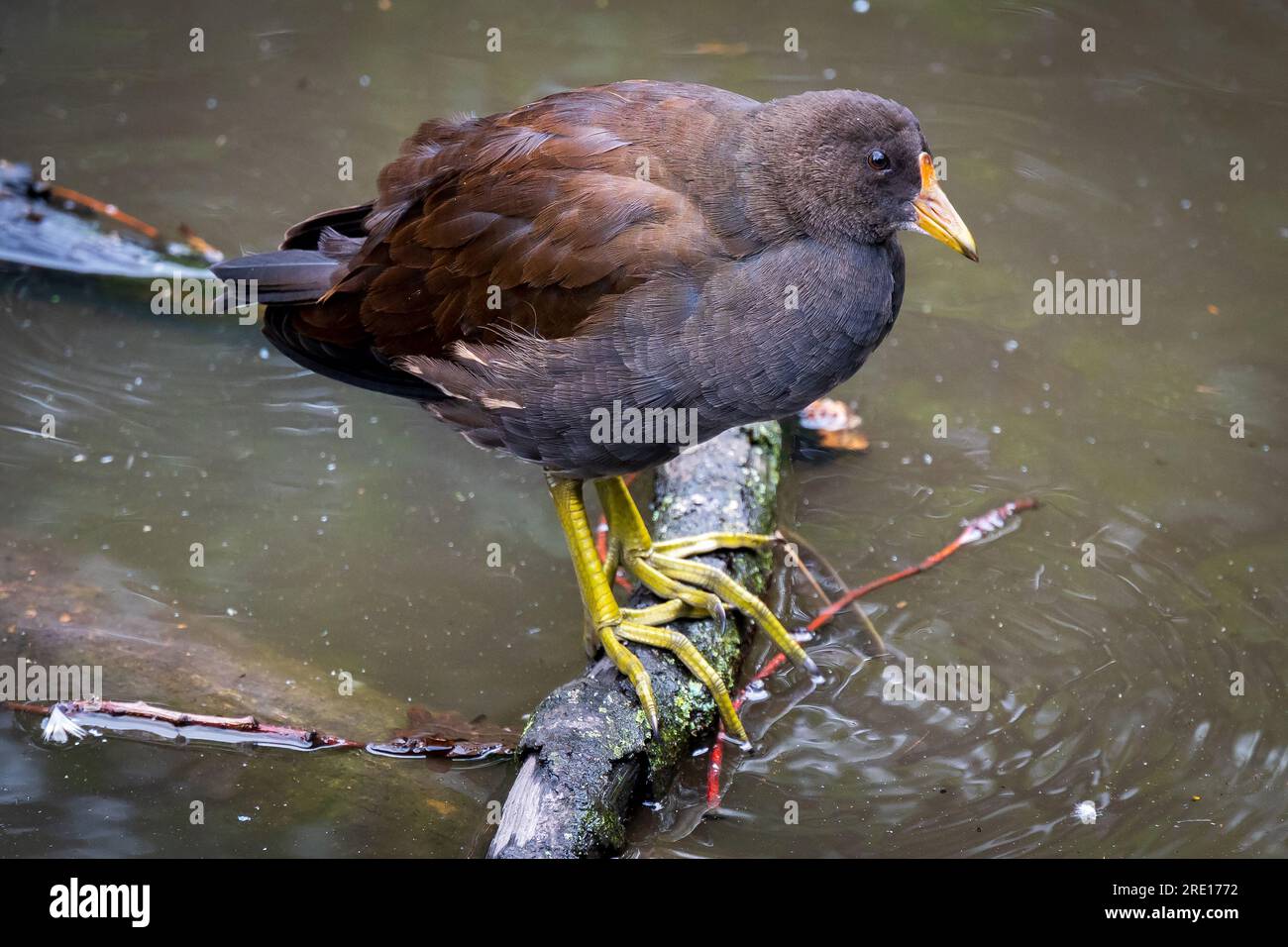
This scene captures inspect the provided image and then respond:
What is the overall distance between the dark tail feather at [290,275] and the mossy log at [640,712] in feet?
4.23

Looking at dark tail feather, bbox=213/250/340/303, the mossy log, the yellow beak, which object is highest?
the yellow beak

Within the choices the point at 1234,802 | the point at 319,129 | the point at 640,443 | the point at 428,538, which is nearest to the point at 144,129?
the point at 319,129

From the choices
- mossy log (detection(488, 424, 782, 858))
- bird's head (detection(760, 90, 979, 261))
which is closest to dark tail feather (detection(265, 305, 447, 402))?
mossy log (detection(488, 424, 782, 858))

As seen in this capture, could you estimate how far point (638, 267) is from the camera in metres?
3.46

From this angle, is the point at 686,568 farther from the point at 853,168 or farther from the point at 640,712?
the point at 853,168

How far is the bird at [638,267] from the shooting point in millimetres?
3445

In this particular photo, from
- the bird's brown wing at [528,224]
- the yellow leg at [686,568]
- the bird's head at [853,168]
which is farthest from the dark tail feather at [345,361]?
the bird's head at [853,168]

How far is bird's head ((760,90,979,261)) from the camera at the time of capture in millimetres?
3461

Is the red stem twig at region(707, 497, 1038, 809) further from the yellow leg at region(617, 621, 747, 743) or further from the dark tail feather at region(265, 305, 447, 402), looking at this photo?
the dark tail feather at region(265, 305, 447, 402)

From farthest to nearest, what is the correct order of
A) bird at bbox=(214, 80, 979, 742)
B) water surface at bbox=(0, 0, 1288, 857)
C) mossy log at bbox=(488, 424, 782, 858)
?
1. water surface at bbox=(0, 0, 1288, 857)
2. bird at bbox=(214, 80, 979, 742)
3. mossy log at bbox=(488, 424, 782, 858)

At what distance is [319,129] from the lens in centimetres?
667

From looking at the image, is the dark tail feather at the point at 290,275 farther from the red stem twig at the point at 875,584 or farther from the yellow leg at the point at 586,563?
the red stem twig at the point at 875,584

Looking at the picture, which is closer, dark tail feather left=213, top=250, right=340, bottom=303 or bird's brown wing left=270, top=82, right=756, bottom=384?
bird's brown wing left=270, top=82, right=756, bottom=384

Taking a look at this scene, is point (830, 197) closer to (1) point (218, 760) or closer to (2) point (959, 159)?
(1) point (218, 760)
